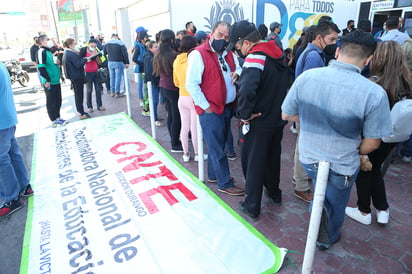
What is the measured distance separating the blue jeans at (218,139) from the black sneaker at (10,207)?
89.3 inches

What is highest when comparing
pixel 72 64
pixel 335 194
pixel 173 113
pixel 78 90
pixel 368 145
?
pixel 72 64

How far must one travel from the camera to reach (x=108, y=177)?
146 inches

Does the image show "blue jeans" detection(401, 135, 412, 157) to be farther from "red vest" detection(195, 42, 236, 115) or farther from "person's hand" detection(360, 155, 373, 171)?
"red vest" detection(195, 42, 236, 115)

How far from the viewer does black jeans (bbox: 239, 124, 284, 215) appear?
2.61 meters

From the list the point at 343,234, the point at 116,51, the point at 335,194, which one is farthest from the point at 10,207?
the point at 116,51

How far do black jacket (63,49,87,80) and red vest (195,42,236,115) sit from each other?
3830 mm

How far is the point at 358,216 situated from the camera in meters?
2.81

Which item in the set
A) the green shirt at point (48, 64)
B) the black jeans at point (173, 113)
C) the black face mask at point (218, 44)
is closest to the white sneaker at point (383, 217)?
the black face mask at point (218, 44)

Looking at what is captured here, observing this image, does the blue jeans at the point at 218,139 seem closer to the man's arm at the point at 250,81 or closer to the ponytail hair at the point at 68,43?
the man's arm at the point at 250,81

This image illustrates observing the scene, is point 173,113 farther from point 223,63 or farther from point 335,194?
point 335,194

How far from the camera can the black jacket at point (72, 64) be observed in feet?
18.7

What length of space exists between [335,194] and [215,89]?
1583 millimetres

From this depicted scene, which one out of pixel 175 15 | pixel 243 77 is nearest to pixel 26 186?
pixel 243 77

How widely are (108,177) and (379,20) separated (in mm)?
12022
